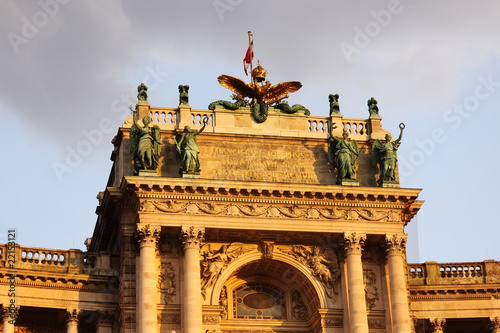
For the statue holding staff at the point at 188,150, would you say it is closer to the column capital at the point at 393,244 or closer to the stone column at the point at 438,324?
the column capital at the point at 393,244

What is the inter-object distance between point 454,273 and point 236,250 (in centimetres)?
987

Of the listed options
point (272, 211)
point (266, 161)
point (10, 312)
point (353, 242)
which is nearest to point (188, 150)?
point (266, 161)

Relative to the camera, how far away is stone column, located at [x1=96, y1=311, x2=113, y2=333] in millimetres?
44656

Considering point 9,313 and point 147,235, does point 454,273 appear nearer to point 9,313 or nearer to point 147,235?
point 147,235

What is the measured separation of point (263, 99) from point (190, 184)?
6011mm

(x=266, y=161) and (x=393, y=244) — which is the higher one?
(x=266, y=161)

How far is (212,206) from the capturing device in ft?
144

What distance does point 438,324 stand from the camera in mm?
47688

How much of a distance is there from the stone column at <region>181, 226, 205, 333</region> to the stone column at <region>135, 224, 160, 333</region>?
3.48 feet

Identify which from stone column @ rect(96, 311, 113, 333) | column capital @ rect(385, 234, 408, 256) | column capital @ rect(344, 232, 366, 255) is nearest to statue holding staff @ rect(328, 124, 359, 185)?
column capital @ rect(344, 232, 366, 255)

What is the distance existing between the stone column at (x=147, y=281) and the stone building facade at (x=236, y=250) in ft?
0.15

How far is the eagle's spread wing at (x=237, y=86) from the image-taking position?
→ 47500mm

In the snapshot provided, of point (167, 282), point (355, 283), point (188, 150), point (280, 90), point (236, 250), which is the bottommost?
point (355, 283)

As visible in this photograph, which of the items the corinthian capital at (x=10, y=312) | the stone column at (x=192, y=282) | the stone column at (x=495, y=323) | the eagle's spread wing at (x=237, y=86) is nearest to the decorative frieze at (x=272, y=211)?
the stone column at (x=192, y=282)
